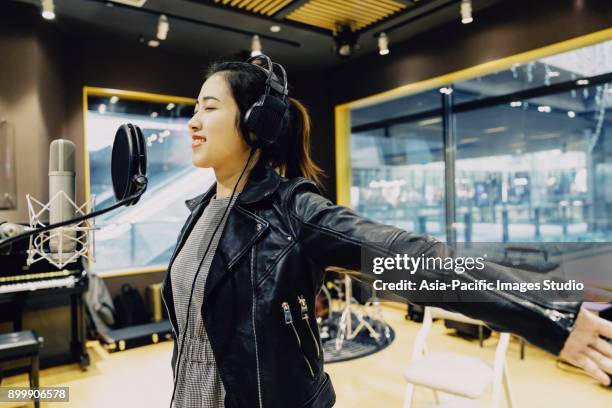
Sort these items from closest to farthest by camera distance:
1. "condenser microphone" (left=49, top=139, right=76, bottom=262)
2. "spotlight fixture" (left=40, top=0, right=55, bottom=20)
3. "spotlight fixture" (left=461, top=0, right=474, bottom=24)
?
"condenser microphone" (left=49, top=139, right=76, bottom=262) → "spotlight fixture" (left=40, top=0, right=55, bottom=20) → "spotlight fixture" (left=461, top=0, right=474, bottom=24)

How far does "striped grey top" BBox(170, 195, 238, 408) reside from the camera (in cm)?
93

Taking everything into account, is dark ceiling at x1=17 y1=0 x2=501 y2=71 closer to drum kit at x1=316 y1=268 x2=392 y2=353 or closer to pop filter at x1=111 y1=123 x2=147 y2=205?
drum kit at x1=316 y1=268 x2=392 y2=353

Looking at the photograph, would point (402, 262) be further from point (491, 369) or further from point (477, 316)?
point (491, 369)

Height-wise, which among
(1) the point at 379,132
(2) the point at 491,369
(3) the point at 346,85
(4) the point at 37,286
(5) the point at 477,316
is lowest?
(2) the point at 491,369

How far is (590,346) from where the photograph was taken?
0.53 metres

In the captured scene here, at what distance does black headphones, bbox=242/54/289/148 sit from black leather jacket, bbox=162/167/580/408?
0.13 meters

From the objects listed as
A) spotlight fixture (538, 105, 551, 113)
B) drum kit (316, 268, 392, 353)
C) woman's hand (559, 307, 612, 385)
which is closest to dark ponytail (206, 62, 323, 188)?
woman's hand (559, 307, 612, 385)

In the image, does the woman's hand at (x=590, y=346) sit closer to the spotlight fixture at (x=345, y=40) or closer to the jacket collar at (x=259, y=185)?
the jacket collar at (x=259, y=185)

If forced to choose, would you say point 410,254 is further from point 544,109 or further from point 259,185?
point 544,109

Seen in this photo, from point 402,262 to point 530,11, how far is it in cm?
411

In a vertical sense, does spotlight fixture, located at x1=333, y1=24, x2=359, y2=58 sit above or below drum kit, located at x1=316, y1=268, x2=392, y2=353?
above

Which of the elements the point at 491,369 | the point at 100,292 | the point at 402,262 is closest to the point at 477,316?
the point at 402,262

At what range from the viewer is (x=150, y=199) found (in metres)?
5.07

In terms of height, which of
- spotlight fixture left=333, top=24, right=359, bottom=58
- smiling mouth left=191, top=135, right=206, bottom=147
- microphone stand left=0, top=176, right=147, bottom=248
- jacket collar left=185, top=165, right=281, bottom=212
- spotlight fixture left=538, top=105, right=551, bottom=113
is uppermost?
spotlight fixture left=333, top=24, right=359, bottom=58
